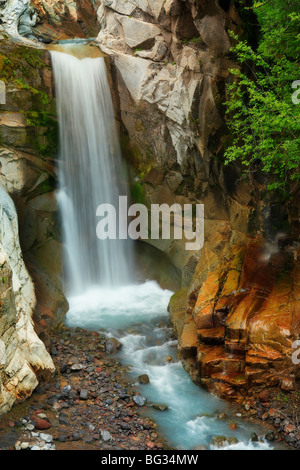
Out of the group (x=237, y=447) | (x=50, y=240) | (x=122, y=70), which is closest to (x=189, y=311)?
(x=237, y=447)

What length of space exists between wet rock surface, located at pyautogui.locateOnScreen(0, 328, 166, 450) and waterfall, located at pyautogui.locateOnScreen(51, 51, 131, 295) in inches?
224

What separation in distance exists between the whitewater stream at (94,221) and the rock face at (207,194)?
36.2 inches

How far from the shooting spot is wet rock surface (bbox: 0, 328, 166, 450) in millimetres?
8195

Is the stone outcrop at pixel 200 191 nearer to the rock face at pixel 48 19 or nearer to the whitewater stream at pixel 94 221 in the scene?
the rock face at pixel 48 19

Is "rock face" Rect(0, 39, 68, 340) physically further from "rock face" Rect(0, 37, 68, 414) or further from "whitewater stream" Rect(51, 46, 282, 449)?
"whitewater stream" Rect(51, 46, 282, 449)

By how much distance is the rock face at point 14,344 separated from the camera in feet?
28.9

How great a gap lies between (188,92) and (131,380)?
10.0m

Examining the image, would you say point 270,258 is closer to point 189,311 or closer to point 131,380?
point 189,311

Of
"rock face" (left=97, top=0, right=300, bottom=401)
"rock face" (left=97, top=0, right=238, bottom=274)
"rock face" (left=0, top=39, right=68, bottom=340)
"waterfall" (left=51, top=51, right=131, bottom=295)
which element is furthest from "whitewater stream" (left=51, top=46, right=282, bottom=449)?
"rock face" (left=97, top=0, right=238, bottom=274)

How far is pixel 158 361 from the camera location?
12086 millimetres

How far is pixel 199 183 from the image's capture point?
15.3 metres

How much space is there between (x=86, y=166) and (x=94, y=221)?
2.49 m
